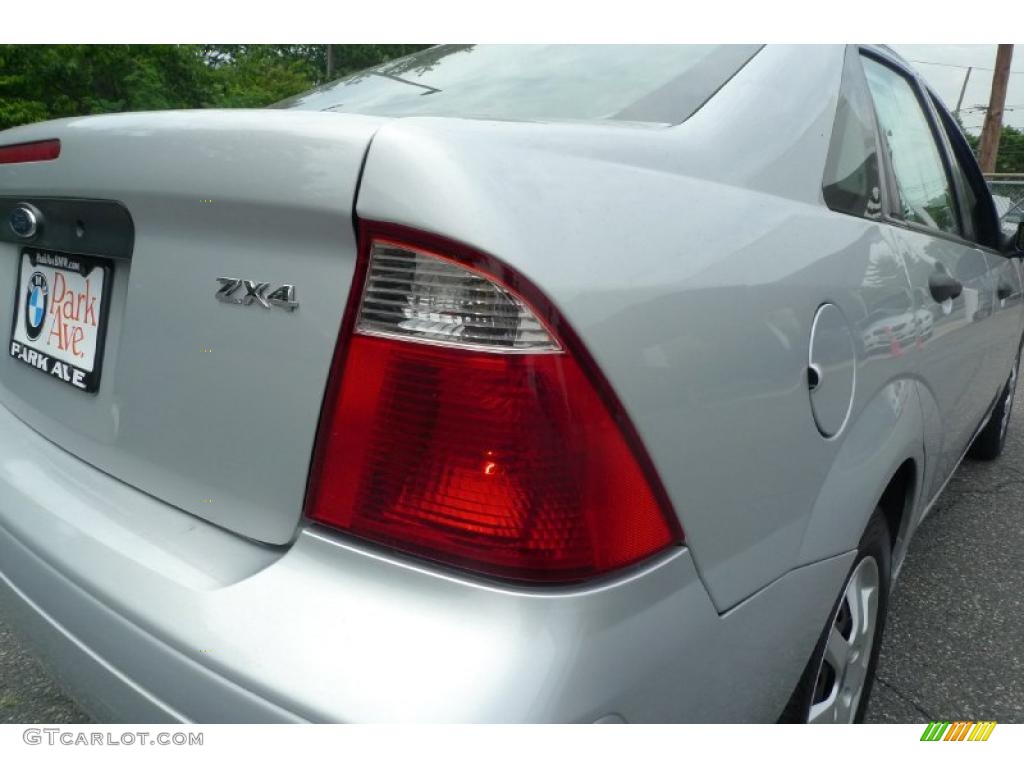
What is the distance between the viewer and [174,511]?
3.84 ft

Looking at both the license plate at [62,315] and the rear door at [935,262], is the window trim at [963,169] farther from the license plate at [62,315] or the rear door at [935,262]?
the license plate at [62,315]

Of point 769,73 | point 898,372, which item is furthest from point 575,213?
point 898,372

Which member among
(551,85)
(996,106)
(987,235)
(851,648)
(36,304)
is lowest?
(851,648)

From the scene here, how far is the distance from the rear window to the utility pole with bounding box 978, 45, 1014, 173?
16990mm

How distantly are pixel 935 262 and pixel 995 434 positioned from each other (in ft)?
8.12

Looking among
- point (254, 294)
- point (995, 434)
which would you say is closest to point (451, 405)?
point (254, 294)

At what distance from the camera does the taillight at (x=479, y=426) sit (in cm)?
88

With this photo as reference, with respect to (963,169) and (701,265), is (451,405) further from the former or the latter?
(963,169)

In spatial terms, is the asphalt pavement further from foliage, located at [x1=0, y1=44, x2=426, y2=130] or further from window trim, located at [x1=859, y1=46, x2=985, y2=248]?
foliage, located at [x1=0, y1=44, x2=426, y2=130]

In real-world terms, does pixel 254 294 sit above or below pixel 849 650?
above

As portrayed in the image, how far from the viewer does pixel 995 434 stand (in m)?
3.85

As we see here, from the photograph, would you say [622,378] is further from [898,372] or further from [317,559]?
[898,372]

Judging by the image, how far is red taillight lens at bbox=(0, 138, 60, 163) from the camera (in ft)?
4.21
